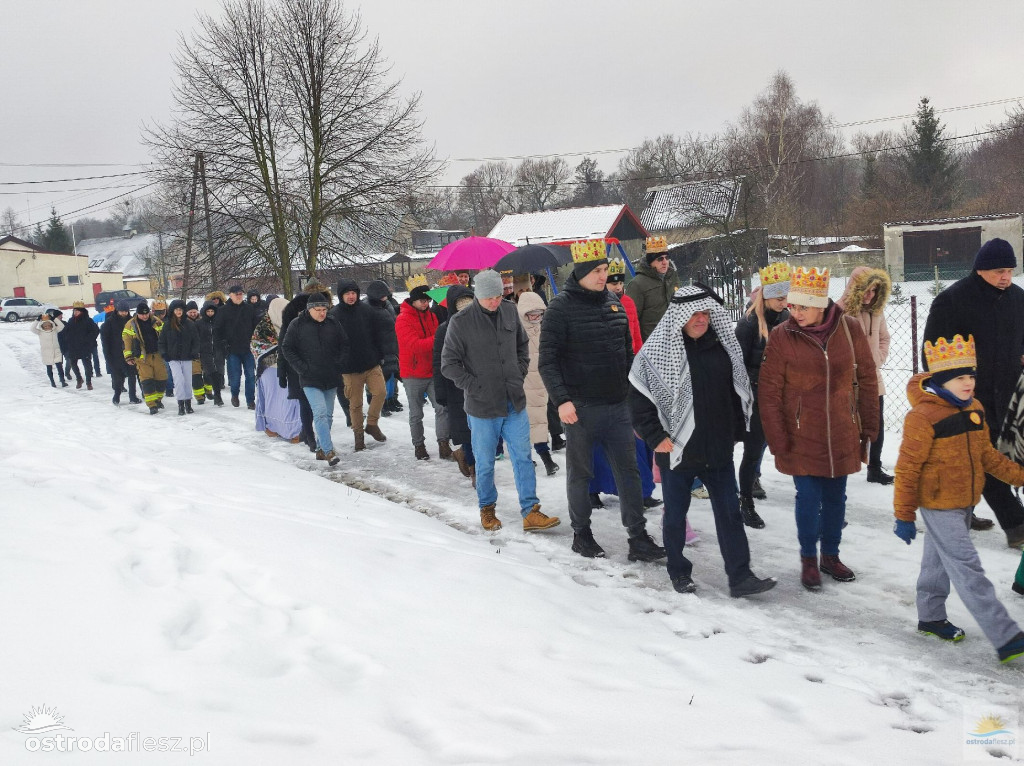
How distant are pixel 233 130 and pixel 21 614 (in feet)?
76.5

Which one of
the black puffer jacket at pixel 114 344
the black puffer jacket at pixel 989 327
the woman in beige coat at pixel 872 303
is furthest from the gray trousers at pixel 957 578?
the black puffer jacket at pixel 114 344

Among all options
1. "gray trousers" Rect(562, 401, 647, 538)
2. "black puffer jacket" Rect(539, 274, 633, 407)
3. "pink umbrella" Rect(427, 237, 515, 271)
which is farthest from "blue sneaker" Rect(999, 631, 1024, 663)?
"pink umbrella" Rect(427, 237, 515, 271)

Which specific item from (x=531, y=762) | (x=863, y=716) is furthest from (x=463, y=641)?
(x=863, y=716)

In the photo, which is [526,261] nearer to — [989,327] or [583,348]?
[583,348]

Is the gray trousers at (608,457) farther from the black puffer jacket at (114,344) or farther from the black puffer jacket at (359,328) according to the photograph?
the black puffer jacket at (114,344)

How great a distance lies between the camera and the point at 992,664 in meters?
3.80

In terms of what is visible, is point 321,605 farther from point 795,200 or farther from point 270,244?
point 795,200

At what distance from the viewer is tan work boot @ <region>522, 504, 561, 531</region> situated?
6.20m

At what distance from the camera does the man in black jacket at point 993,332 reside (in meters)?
5.16

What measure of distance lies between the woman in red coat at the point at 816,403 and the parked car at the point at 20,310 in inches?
1988

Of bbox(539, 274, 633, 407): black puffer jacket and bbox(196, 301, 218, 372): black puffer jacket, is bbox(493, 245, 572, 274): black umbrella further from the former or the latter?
bbox(196, 301, 218, 372): black puffer jacket

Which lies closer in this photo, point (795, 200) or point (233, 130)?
point (233, 130)

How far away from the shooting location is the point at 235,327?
13.4m

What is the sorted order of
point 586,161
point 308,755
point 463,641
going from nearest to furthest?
point 308,755
point 463,641
point 586,161
